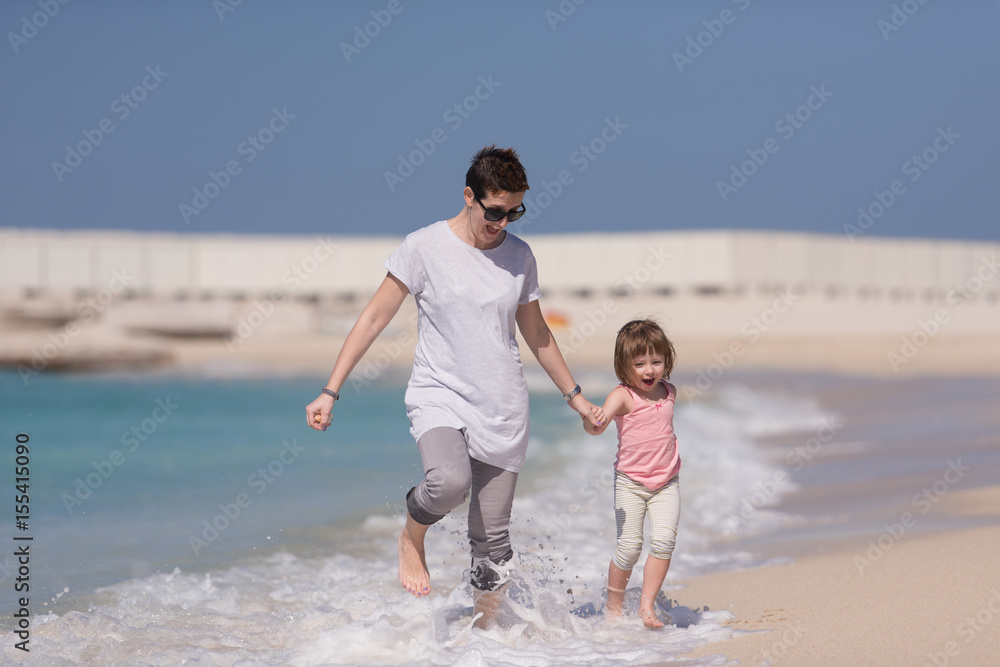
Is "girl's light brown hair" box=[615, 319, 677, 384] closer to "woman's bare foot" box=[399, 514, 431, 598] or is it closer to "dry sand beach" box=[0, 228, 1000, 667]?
"dry sand beach" box=[0, 228, 1000, 667]

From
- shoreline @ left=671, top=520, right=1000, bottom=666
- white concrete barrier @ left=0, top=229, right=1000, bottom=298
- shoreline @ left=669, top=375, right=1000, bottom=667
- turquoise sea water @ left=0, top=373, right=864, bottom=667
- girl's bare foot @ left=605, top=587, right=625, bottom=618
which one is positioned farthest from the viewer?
Result: white concrete barrier @ left=0, top=229, right=1000, bottom=298

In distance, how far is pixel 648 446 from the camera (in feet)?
13.5

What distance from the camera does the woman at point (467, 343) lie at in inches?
143

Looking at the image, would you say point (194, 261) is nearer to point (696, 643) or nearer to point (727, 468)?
point (727, 468)

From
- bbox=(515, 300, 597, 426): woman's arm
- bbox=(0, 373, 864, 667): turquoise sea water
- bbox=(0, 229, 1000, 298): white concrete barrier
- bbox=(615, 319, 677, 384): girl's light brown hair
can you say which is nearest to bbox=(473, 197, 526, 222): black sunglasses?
bbox=(515, 300, 597, 426): woman's arm

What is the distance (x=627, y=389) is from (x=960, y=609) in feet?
4.94

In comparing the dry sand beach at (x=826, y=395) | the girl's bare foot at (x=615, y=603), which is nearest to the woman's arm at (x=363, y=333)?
the dry sand beach at (x=826, y=395)

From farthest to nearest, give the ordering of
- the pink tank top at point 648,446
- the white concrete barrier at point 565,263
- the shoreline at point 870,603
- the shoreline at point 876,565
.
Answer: the white concrete barrier at point 565,263 < the pink tank top at point 648,446 < the shoreline at point 876,565 < the shoreline at point 870,603

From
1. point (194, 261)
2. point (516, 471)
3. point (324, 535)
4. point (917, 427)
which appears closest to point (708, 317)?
point (194, 261)

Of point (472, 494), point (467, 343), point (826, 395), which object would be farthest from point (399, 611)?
point (826, 395)

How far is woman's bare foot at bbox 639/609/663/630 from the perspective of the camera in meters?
4.07

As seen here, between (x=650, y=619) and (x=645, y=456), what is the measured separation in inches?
25.5

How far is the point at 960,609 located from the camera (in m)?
3.87

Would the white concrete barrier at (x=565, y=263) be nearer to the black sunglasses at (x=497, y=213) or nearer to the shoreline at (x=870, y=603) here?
the shoreline at (x=870, y=603)
